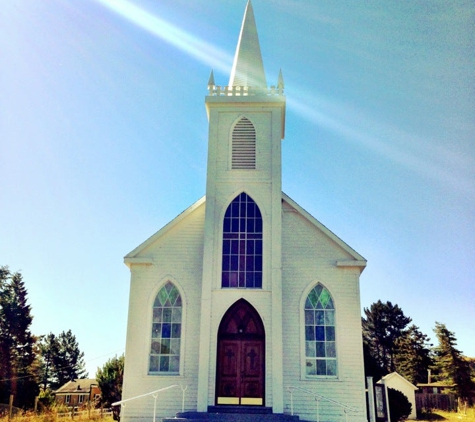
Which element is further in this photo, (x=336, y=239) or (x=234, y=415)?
(x=336, y=239)

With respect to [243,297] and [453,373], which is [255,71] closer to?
[243,297]

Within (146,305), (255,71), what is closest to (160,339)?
(146,305)

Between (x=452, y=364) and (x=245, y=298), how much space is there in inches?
1320

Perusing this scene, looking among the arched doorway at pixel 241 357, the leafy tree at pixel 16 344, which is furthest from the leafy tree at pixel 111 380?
the leafy tree at pixel 16 344

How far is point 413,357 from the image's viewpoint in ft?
173

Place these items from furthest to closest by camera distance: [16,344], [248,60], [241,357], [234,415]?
[16,344]
[248,60]
[241,357]
[234,415]

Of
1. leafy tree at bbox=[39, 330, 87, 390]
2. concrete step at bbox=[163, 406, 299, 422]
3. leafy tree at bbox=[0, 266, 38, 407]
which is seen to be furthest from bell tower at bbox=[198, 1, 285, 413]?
leafy tree at bbox=[39, 330, 87, 390]

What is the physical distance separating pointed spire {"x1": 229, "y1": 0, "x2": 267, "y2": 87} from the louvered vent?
2.02 meters

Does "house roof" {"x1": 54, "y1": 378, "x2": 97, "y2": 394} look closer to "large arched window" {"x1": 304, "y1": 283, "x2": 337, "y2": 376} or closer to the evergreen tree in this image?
the evergreen tree

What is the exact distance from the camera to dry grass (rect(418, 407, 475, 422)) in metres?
27.0

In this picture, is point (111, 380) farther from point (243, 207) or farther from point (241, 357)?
point (243, 207)

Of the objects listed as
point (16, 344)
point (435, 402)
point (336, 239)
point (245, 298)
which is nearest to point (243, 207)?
point (245, 298)

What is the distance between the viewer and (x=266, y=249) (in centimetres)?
1536

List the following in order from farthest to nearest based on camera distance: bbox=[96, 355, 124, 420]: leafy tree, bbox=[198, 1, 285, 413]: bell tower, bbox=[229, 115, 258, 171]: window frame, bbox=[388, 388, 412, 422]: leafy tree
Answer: bbox=[96, 355, 124, 420]: leafy tree < bbox=[388, 388, 412, 422]: leafy tree < bbox=[229, 115, 258, 171]: window frame < bbox=[198, 1, 285, 413]: bell tower
